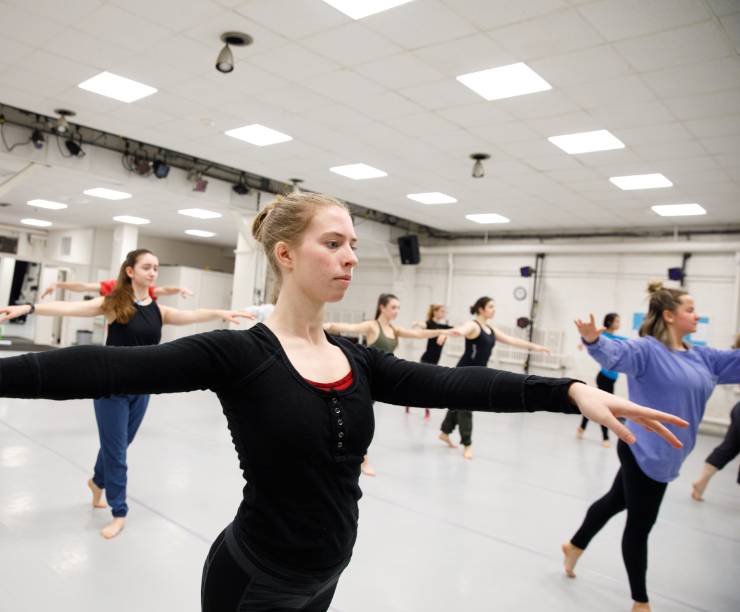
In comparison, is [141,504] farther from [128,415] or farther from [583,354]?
[583,354]

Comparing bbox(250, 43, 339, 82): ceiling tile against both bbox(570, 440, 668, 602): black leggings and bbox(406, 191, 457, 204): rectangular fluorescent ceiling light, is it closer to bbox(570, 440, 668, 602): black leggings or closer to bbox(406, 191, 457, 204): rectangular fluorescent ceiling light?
bbox(570, 440, 668, 602): black leggings

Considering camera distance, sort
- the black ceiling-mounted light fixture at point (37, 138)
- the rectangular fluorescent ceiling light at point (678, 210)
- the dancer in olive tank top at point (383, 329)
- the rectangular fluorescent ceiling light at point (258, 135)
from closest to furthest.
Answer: the dancer in olive tank top at point (383, 329) < the rectangular fluorescent ceiling light at point (258, 135) < the black ceiling-mounted light fixture at point (37, 138) < the rectangular fluorescent ceiling light at point (678, 210)

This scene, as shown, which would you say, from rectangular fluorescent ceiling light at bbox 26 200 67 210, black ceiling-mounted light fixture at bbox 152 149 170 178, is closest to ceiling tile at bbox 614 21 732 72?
black ceiling-mounted light fixture at bbox 152 149 170 178

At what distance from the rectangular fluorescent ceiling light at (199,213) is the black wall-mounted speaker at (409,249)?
3960mm

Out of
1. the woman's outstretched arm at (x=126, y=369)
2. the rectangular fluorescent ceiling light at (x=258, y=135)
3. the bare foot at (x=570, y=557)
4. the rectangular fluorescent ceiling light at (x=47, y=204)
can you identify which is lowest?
the bare foot at (x=570, y=557)

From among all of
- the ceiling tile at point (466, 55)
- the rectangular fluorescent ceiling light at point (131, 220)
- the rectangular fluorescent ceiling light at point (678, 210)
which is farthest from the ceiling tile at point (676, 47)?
the rectangular fluorescent ceiling light at point (131, 220)

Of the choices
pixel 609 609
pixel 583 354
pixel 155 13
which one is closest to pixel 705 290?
pixel 583 354

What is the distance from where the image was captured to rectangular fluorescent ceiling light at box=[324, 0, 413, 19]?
348cm

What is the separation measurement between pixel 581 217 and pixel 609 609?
25.8 ft

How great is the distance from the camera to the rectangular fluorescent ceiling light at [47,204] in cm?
1132

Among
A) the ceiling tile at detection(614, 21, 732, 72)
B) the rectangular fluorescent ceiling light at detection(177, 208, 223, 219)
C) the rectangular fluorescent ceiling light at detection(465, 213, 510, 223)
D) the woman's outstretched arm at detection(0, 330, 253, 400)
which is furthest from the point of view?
the rectangular fluorescent ceiling light at detection(177, 208, 223, 219)

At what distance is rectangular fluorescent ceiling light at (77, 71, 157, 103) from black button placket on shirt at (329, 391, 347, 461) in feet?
16.9

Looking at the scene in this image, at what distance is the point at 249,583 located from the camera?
1.04 metres

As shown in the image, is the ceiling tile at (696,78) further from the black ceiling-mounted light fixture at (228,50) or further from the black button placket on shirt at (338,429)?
the black button placket on shirt at (338,429)
